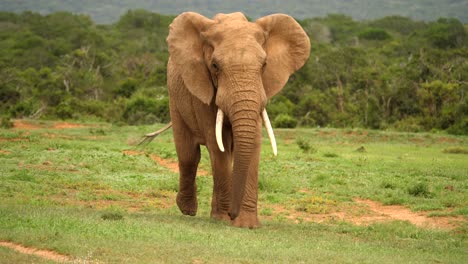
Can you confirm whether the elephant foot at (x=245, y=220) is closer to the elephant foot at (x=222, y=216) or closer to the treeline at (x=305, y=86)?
the elephant foot at (x=222, y=216)

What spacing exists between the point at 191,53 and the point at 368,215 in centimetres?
426

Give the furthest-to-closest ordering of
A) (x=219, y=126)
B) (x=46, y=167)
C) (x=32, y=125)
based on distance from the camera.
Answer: (x=32, y=125)
(x=46, y=167)
(x=219, y=126)

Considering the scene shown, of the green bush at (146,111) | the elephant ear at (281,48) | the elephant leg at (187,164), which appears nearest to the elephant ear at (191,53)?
the elephant ear at (281,48)

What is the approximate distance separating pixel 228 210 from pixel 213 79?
5.19 feet

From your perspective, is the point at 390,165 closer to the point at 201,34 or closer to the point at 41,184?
the point at 41,184

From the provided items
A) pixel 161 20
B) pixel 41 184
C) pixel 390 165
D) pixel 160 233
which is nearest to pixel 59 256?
pixel 160 233

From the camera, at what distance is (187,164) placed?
10789mm

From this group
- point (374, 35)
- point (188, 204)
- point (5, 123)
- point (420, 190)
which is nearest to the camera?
point (188, 204)

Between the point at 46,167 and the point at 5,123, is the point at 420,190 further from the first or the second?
the point at 5,123

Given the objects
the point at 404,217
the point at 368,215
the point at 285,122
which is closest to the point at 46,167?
the point at 368,215

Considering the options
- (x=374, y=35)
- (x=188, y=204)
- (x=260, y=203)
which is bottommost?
(x=374, y=35)

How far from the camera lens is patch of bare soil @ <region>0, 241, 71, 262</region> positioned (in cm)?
671

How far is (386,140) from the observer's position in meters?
24.9

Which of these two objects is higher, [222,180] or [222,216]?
[222,180]
